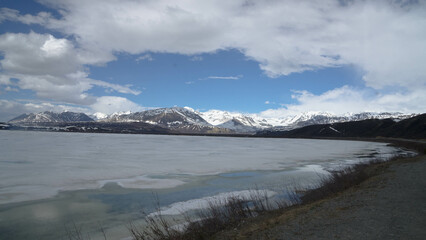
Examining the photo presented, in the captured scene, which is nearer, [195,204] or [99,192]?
[195,204]

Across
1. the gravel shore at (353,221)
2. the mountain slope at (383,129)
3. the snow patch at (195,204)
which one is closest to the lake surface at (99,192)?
the snow patch at (195,204)

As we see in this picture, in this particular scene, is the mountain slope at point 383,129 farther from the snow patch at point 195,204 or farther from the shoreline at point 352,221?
the shoreline at point 352,221

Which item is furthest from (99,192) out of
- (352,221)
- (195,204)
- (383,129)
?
(383,129)

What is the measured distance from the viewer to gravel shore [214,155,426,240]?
7637mm

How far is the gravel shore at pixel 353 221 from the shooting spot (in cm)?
764

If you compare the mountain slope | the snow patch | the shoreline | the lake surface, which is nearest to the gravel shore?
the shoreline

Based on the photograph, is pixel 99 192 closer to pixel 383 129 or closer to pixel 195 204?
pixel 195 204

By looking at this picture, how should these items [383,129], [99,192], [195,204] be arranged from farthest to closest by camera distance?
[383,129]
[99,192]
[195,204]

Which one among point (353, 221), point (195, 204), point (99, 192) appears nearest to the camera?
point (353, 221)

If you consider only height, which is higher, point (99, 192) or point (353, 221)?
point (353, 221)

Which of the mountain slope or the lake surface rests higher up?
the mountain slope

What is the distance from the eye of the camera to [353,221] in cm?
877

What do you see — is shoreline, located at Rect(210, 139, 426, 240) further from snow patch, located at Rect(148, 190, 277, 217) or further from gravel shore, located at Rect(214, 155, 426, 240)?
snow patch, located at Rect(148, 190, 277, 217)

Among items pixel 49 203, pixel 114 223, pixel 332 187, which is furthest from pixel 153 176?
pixel 332 187
